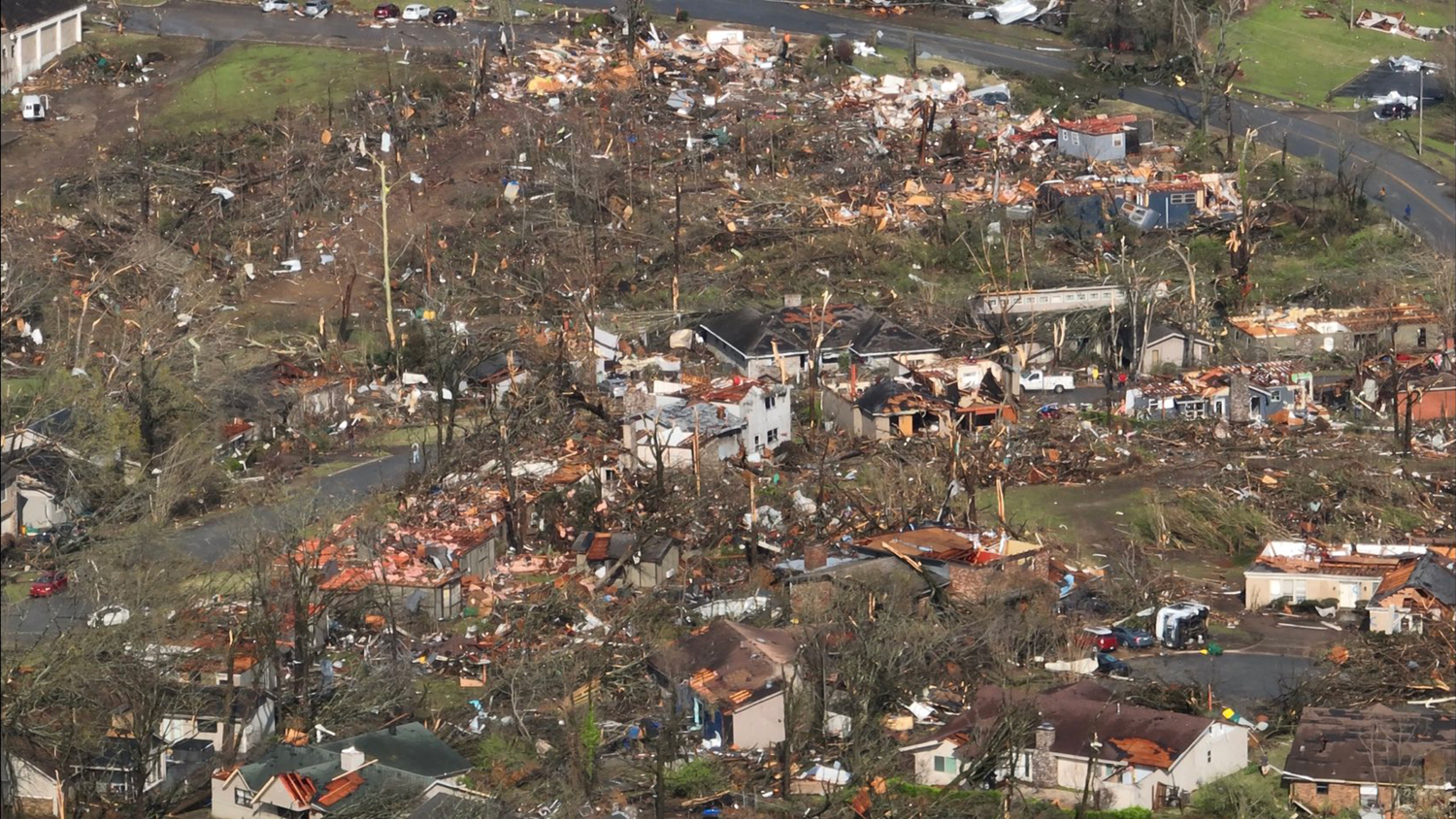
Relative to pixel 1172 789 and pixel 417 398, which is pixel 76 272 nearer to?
pixel 417 398

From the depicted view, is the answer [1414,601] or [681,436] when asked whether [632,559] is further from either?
[1414,601]

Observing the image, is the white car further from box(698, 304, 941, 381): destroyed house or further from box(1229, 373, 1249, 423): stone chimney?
box(1229, 373, 1249, 423): stone chimney

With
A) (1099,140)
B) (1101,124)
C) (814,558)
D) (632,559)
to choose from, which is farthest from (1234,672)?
(1101,124)

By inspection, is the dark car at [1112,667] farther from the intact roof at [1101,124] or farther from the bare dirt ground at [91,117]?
the intact roof at [1101,124]

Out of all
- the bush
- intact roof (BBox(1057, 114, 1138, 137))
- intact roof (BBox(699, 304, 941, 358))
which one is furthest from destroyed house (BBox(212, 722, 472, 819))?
intact roof (BBox(1057, 114, 1138, 137))

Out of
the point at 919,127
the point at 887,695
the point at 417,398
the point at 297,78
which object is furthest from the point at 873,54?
the point at 887,695
